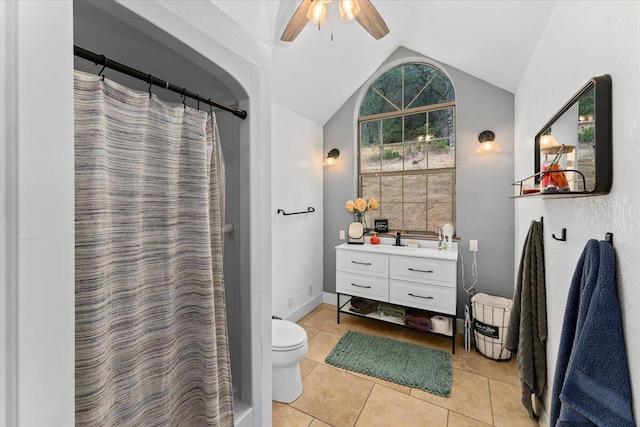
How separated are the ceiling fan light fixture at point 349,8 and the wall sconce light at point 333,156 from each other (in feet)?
6.03

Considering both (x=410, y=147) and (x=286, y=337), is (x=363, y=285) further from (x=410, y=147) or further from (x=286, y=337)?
(x=410, y=147)

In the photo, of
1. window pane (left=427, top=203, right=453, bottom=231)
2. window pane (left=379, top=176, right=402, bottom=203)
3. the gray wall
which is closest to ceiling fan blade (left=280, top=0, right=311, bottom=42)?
the gray wall

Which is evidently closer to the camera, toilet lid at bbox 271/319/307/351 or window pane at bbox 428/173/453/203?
toilet lid at bbox 271/319/307/351

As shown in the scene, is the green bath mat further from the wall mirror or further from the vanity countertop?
the wall mirror

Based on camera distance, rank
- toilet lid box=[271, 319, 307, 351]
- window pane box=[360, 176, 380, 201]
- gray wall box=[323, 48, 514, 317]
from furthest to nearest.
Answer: window pane box=[360, 176, 380, 201] < gray wall box=[323, 48, 514, 317] < toilet lid box=[271, 319, 307, 351]

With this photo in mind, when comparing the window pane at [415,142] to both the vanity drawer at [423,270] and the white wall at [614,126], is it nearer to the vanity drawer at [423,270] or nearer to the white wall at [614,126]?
the vanity drawer at [423,270]

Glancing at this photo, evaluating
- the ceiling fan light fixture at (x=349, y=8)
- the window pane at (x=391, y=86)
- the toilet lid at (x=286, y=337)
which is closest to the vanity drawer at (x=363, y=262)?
the toilet lid at (x=286, y=337)

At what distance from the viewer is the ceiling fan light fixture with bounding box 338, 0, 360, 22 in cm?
156

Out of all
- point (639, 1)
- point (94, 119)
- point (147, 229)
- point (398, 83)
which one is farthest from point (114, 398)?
point (398, 83)

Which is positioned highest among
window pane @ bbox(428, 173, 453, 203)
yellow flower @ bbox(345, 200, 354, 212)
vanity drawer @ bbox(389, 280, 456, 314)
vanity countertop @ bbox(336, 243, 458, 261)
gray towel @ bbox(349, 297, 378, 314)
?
window pane @ bbox(428, 173, 453, 203)

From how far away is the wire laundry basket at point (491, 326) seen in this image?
91.1 inches

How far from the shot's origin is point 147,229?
88 cm

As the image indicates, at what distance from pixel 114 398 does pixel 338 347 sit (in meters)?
2.03

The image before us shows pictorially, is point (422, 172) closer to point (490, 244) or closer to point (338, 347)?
point (490, 244)
